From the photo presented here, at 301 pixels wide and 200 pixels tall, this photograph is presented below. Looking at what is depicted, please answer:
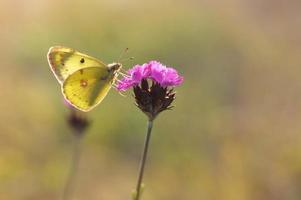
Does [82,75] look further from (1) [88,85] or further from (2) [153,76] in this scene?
(2) [153,76]

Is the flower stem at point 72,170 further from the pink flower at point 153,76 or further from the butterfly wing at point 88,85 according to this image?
the pink flower at point 153,76

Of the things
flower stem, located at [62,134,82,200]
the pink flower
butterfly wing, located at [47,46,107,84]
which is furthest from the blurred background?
the pink flower

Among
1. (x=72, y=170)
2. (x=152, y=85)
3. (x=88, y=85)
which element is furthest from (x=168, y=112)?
(x=152, y=85)

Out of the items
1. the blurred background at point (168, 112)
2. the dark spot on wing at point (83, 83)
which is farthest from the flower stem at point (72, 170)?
the dark spot on wing at point (83, 83)

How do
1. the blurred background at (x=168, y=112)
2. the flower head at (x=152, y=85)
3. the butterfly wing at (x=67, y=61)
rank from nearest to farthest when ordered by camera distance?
the flower head at (x=152, y=85), the butterfly wing at (x=67, y=61), the blurred background at (x=168, y=112)

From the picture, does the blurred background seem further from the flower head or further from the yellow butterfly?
the flower head
